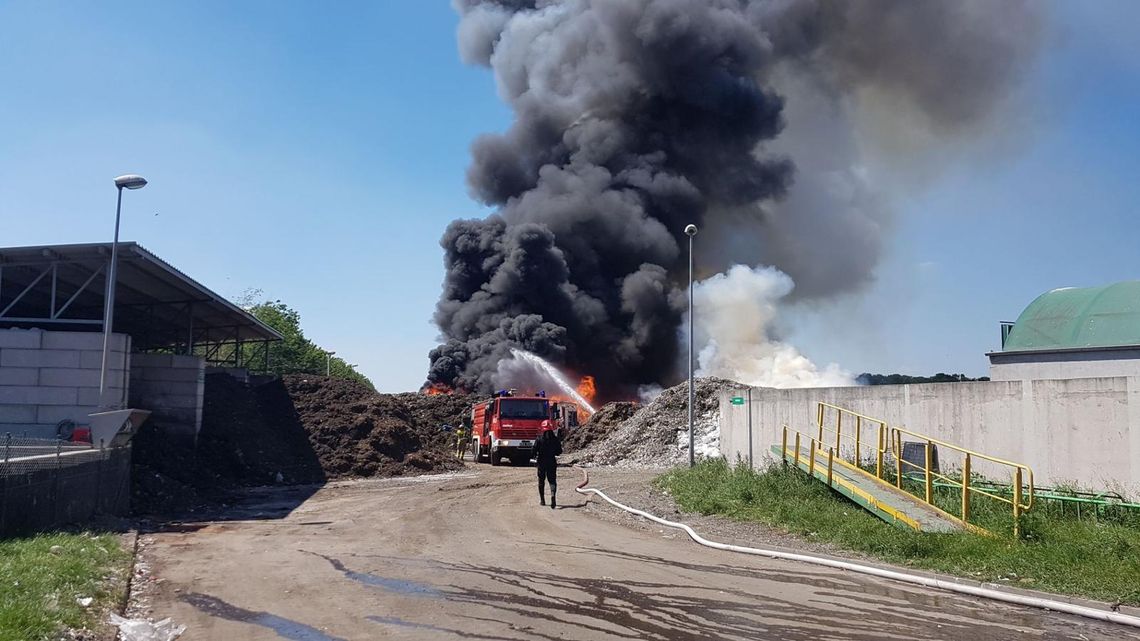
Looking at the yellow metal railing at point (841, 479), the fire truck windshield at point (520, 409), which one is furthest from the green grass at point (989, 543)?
the fire truck windshield at point (520, 409)

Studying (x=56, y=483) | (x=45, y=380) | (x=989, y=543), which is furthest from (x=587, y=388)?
(x=989, y=543)

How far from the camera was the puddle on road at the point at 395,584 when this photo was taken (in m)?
8.73

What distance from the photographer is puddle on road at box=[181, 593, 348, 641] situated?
7086 mm

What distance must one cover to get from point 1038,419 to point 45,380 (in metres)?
18.0

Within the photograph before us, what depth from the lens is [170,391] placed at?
22906 millimetres

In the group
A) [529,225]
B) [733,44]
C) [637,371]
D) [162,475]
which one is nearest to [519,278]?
[529,225]

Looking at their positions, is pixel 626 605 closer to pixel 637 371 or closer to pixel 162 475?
pixel 162 475

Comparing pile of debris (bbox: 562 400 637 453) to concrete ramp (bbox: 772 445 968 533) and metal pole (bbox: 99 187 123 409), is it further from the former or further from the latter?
metal pole (bbox: 99 187 123 409)

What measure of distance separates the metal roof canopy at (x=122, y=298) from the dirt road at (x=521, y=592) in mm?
7556

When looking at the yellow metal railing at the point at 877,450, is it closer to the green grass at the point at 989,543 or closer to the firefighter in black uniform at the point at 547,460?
the green grass at the point at 989,543

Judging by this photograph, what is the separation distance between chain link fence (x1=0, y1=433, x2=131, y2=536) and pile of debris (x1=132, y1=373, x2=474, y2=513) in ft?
4.72

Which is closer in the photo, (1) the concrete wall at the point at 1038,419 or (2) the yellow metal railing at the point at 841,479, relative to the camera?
(2) the yellow metal railing at the point at 841,479

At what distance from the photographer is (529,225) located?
155 feet

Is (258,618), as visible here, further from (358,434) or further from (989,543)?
(358,434)
